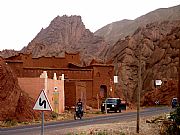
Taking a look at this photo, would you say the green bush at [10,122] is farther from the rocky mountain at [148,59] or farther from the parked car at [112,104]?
the rocky mountain at [148,59]

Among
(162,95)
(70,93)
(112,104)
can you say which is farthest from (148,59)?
(70,93)

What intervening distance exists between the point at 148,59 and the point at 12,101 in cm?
7112

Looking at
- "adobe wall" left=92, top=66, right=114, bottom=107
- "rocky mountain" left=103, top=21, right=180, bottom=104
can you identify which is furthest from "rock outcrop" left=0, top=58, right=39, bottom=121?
"rocky mountain" left=103, top=21, right=180, bottom=104

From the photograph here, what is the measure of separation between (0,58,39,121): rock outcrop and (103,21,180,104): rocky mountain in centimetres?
5487

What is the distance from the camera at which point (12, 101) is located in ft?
121

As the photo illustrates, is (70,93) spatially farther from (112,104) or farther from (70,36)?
(70,36)

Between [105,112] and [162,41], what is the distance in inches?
2199

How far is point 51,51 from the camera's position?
378 feet

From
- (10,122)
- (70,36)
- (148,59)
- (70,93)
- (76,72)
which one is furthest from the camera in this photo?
(70,36)

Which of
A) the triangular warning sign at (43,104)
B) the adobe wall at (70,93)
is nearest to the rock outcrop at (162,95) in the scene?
the adobe wall at (70,93)

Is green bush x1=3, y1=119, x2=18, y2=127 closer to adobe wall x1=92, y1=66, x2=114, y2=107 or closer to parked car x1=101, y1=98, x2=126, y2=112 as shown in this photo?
parked car x1=101, y1=98, x2=126, y2=112

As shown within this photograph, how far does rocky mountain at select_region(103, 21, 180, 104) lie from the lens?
315 ft

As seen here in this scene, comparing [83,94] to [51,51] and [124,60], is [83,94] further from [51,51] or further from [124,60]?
[51,51]

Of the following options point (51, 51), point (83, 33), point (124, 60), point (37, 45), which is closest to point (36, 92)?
point (124, 60)
